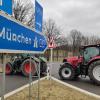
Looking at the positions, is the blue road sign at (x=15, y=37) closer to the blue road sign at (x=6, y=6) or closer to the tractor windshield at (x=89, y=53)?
the blue road sign at (x=6, y=6)

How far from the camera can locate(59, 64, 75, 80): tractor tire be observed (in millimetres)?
17719

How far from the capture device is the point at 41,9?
27.0 feet

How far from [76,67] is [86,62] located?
2.79 feet

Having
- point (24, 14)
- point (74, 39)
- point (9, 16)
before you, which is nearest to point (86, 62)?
point (9, 16)

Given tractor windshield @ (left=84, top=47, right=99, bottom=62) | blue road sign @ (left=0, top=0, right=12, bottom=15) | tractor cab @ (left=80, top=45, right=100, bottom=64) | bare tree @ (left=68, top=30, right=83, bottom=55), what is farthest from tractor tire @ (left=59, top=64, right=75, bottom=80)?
bare tree @ (left=68, top=30, right=83, bottom=55)

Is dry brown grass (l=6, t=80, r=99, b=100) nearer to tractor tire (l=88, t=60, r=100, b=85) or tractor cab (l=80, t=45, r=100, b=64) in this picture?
tractor tire (l=88, t=60, r=100, b=85)

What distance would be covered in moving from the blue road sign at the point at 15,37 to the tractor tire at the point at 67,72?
34.5 feet

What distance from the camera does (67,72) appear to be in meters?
18.1

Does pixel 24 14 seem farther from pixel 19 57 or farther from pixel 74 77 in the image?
pixel 74 77

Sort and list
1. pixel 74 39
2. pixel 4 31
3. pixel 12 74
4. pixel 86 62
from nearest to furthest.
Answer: pixel 4 31 → pixel 86 62 → pixel 12 74 → pixel 74 39

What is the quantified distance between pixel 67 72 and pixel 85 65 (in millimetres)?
1407

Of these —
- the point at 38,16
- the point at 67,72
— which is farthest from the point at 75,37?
the point at 38,16

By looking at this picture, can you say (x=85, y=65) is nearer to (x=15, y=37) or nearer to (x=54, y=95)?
(x=54, y=95)

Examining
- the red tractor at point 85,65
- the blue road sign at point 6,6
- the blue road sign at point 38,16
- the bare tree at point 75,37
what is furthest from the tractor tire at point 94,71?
the bare tree at point 75,37
